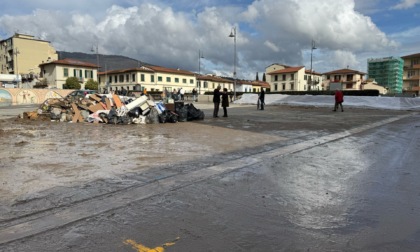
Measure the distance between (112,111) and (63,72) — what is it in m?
66.8

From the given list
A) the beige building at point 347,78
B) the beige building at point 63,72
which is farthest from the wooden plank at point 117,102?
the beige building at point 347,78

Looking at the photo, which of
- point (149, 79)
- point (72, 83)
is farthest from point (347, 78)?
point (72, 83)

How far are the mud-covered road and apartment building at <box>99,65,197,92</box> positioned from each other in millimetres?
69686

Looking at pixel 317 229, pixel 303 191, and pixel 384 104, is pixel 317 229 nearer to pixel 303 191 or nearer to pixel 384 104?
pixel 303 191

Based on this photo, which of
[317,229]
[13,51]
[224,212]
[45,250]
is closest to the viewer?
[45,250]

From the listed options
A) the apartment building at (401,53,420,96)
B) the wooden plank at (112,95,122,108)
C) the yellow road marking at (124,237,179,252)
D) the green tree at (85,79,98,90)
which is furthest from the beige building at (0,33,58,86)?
the apartment building at (401,53,420,96)

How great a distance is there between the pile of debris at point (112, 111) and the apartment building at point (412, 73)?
84258 millimetres

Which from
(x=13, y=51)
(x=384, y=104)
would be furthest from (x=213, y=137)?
(x=13, y=51)

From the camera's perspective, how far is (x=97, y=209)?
13.8 feet

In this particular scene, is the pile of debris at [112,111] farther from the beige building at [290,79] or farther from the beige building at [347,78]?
the beige building at [347,78]

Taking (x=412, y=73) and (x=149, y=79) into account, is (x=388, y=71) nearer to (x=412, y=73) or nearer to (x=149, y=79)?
(x=412, y=73)

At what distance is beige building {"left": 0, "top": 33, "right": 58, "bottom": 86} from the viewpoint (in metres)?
85.2

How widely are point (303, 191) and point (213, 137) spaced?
5.76m

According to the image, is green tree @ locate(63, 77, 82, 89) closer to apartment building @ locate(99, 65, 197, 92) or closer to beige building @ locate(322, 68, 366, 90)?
apartment building @ locate(99, 65, 197, 92)
